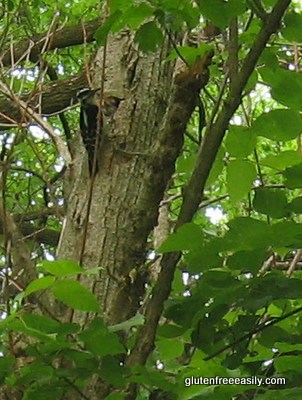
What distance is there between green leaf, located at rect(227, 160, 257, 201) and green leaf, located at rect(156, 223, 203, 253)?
0.80ft

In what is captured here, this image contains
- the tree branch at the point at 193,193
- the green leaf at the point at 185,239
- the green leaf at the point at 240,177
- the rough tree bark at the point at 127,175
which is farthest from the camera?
the rough tree bark at the point at 127,175

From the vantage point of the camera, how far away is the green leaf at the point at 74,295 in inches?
43.7

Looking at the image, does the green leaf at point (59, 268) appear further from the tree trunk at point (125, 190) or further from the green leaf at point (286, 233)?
the tree trunk at point (125, 190)

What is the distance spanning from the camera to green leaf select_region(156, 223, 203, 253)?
123 cm

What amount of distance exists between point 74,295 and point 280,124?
50 centimetres

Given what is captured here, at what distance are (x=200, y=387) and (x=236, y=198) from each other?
0.46 metres

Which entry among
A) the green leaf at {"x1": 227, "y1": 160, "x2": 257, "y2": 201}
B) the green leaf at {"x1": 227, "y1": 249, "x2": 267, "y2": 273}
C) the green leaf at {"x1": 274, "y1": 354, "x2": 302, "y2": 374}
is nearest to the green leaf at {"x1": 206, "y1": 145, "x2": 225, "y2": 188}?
the green leaf at {"x1": 227, "y1": 160, "x2": 257, "y2": 201}

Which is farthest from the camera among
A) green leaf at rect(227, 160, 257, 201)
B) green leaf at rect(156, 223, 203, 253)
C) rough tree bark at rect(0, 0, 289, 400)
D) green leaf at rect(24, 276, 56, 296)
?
rough tree bark at rect(0, 0, 289, 400)

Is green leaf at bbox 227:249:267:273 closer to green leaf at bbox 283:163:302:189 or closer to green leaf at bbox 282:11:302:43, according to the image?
green leaf at bbox 283:163:302:189

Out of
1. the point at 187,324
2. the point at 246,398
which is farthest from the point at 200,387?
the point at 187,324

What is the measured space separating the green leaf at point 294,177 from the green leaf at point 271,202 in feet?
0.07

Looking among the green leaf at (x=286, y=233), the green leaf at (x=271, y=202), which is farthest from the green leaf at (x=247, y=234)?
the green leaf at (x=271, y=202)

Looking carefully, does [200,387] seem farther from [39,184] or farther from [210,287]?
[39,184]

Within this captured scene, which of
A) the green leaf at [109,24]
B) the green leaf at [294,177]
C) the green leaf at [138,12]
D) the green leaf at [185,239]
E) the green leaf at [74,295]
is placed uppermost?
the green leaf at [138,12]
